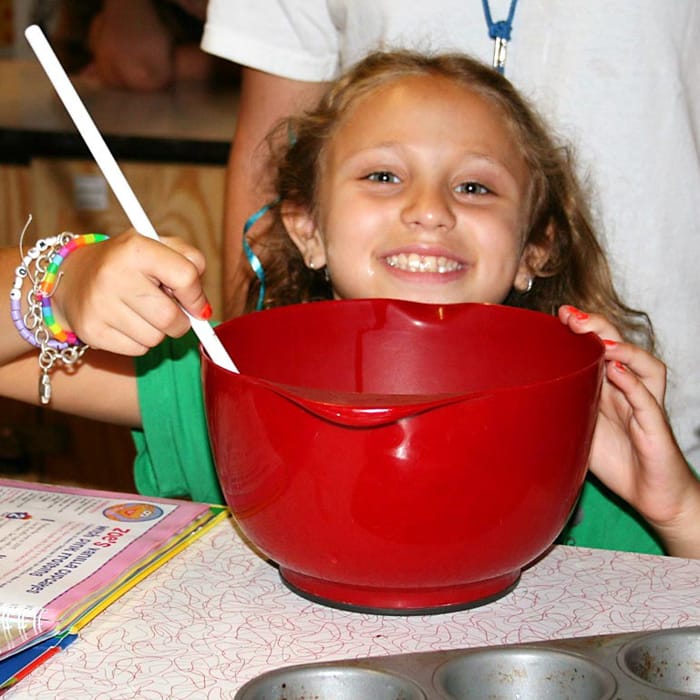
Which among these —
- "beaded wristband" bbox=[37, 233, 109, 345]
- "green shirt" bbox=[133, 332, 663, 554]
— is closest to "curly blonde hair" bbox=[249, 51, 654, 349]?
"green shirt" bbox=[133, 332, 663, 554]

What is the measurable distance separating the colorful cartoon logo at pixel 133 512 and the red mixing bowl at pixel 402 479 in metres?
0.14

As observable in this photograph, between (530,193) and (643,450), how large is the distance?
1.20ft

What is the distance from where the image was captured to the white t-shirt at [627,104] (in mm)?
1418

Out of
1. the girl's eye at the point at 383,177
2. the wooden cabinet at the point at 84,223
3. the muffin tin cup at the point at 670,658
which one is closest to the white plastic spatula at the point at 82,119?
the muffin tin cup at the point at 670,658

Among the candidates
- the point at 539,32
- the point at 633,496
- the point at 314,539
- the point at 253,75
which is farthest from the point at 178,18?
the point at 314,539

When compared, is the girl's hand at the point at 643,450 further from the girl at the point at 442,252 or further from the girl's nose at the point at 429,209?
the girl's nose at the point at 429,209

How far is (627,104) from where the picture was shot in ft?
4.69

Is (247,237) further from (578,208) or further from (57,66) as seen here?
(57,66)

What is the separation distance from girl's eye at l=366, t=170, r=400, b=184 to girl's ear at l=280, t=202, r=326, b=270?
10 cm

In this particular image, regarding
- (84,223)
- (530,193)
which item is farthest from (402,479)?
(84,223)

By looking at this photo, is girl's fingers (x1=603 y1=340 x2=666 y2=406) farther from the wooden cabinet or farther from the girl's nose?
the wooden cabinet

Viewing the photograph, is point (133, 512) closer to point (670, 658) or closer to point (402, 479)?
point (402, 479)

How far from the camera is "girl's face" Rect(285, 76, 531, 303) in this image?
121cm

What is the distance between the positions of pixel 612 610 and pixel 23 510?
0.46m
